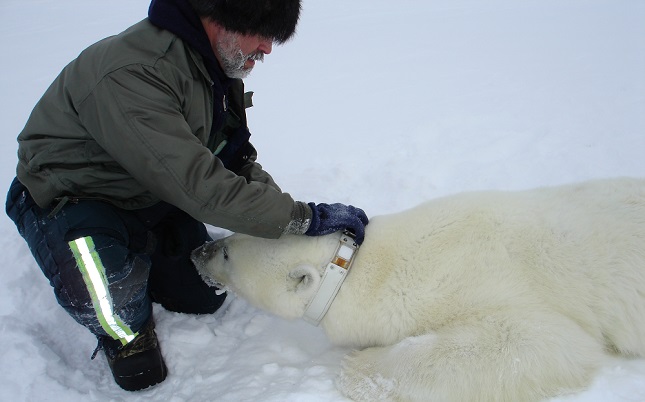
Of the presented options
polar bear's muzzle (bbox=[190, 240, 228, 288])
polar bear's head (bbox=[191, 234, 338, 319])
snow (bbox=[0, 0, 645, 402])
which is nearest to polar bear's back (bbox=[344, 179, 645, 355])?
polar bear's head (bbox=[191, 234, 338, 319])

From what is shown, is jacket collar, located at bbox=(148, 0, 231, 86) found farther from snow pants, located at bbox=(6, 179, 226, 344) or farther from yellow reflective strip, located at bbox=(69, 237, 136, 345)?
yellow reflective strip, located at bbox=(69, 237, 136, 345)

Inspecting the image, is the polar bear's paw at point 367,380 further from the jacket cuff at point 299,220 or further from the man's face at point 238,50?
the man's face at point 238,50

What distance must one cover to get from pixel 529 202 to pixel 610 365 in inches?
39.3

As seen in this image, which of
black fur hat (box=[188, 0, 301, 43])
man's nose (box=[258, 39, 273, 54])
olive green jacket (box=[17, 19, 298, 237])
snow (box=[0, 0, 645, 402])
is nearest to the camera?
olive green jacket (box=[17, 19, 298, 237])

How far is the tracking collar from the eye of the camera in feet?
9.53

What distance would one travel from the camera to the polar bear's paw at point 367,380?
2658mm

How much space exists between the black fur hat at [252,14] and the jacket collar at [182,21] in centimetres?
5

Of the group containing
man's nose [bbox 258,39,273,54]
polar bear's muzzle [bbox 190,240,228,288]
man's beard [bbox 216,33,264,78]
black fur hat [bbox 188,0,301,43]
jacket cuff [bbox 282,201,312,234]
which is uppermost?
black fur hat [bbox 188,0,301,43]

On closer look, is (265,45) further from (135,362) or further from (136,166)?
(135,362)

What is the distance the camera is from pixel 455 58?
7.74 meters

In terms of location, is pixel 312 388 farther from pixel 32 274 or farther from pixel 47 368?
pixel 32 274

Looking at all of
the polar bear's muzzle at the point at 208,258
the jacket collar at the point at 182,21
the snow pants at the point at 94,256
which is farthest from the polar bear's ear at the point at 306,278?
the jacket collar at the point at 182,21

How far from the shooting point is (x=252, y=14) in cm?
261

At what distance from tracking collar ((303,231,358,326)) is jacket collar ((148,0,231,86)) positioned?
4.47 ft
